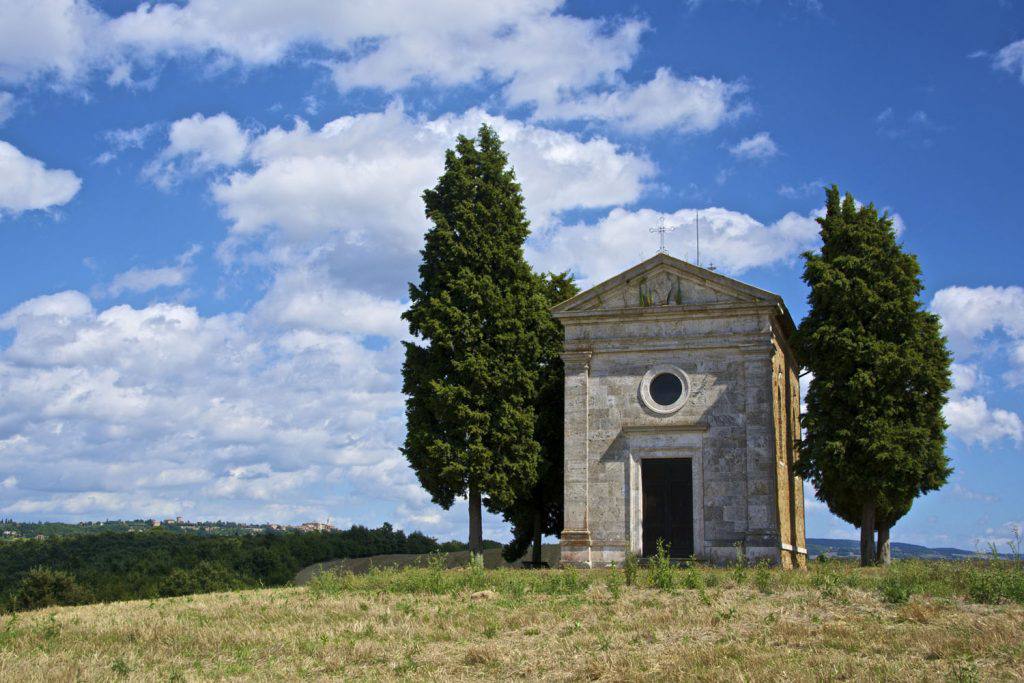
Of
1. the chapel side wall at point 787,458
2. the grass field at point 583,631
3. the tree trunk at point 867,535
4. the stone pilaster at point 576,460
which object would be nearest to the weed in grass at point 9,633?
the grass field at point 583,631

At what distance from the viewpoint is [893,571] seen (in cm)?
1675

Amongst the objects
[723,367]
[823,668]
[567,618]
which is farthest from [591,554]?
[823,668]

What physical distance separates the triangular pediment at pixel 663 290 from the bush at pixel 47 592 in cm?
1702

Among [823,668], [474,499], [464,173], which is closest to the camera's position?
[823,668]

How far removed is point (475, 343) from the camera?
2600 centimetres

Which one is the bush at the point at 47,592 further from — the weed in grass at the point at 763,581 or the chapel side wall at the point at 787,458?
the weed in grass at the point at 763,581

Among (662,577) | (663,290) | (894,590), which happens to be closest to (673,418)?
(663,290)

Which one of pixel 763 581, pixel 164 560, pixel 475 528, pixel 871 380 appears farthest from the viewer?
pixel 164 560

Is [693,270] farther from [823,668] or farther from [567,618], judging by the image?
[823,668]

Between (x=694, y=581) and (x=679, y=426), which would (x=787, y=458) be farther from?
(x=694, y=581)

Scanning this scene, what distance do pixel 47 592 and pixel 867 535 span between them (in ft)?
77.4

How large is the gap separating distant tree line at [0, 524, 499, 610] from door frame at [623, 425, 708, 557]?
11.0 metres

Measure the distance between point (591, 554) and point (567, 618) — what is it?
387 inches

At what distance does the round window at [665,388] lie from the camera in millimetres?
24234
